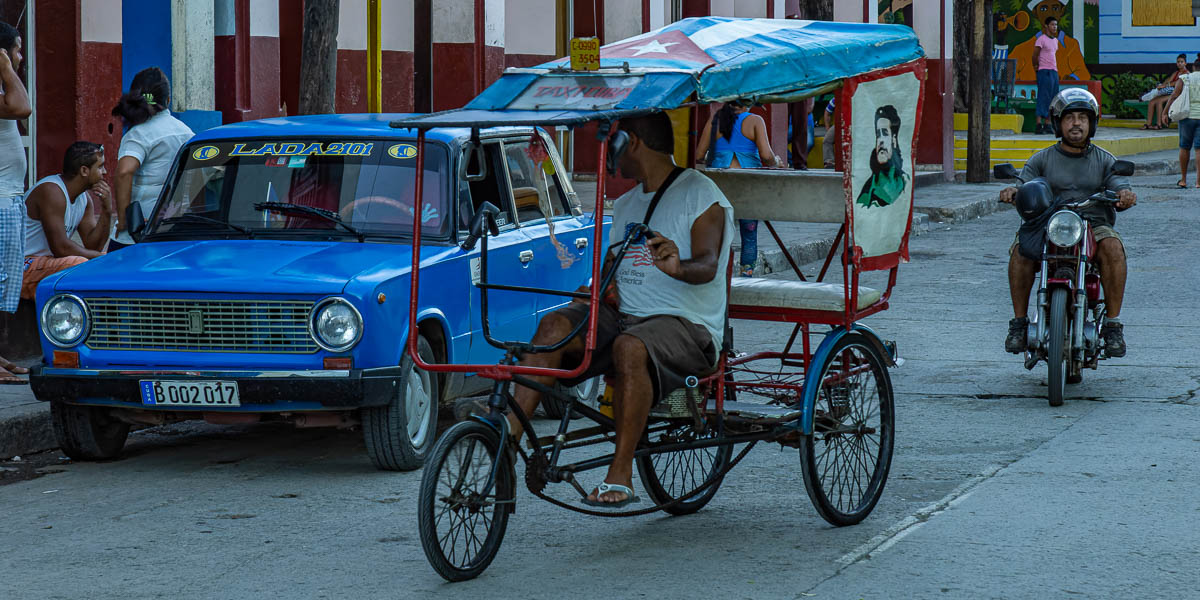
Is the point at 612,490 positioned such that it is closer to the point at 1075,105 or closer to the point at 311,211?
the point at 311,211

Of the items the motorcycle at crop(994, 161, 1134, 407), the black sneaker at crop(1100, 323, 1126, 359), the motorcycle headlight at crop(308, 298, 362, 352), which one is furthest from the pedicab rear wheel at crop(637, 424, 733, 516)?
the black sneaker at crop(1100, 323, 1126, 359)

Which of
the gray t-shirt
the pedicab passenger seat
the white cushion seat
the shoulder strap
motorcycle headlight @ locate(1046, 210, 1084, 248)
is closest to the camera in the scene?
the shoulder strap

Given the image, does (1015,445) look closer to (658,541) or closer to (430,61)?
(658,541)

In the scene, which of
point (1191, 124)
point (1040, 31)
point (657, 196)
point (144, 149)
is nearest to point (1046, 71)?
point (1191, 124)

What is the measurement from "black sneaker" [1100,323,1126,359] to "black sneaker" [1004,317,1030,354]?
45 centimetres

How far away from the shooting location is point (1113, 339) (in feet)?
30.8

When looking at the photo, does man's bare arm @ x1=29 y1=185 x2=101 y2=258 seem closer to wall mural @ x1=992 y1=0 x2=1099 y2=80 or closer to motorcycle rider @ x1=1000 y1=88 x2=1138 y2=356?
motorcycle rider @ x1=1000 y1=88 x2=1138 y2=356

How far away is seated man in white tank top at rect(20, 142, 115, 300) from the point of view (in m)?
9.58

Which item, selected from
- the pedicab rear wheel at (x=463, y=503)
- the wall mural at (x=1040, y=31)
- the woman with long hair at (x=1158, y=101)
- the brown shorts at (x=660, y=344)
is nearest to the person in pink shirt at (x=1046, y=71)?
the woman with long hair at (x=1158, y=101)

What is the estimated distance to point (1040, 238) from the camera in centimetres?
947

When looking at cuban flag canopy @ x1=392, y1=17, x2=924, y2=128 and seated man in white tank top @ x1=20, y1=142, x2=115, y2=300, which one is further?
seated man in white tank top @ x1=20, y1=142, x2=115, y2=300

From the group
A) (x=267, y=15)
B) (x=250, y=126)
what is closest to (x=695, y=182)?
(x=250, y=126)

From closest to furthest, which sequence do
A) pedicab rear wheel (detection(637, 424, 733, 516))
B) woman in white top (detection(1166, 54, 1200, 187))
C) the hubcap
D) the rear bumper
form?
pedicab rear wheel (detection(637, 424, 733, 516)) → the rear bumper → the hubcap → woman in white top (detection(1166, 54, 1200, 187))

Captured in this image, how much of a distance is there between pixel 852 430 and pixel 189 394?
9.49 feet
